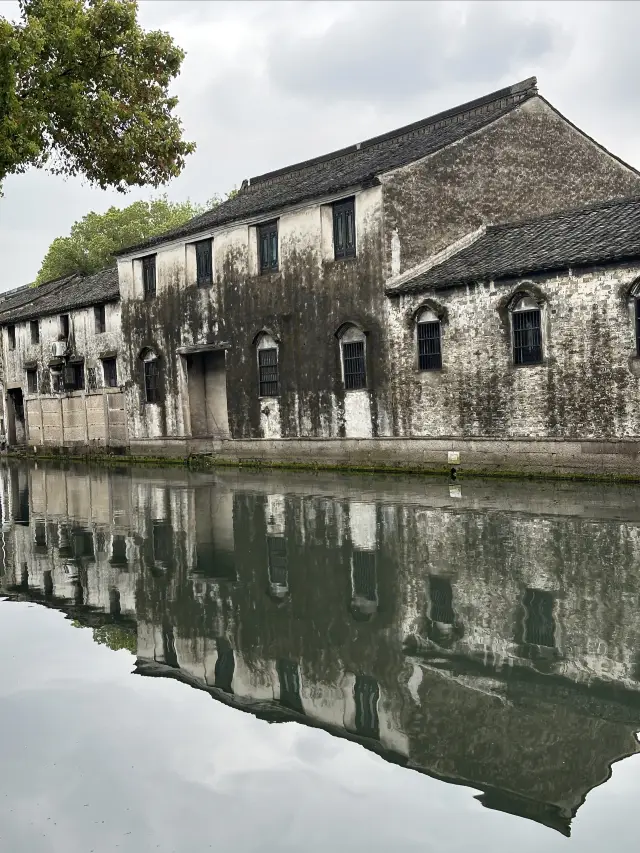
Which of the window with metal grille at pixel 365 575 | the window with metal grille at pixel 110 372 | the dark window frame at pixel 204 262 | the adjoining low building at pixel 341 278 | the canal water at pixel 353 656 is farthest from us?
the window with metal grille at pixel 110 372

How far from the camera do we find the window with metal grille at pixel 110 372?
110 feet

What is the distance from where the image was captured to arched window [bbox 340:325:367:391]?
906 inches

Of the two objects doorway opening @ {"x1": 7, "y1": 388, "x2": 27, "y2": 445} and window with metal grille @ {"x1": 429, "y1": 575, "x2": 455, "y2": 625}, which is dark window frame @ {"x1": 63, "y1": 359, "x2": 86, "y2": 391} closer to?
doorway opening @ {"x1": 7, "y1": 388, "x2": 27, "y2": 445}

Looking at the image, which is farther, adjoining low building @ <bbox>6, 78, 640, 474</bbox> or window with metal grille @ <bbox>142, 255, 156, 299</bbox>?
window with metal grille @ <bbox>142, 255, 156, 299</bbox>

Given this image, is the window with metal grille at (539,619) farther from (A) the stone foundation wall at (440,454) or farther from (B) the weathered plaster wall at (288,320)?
(B) the weathered plaster wall at (288,320)

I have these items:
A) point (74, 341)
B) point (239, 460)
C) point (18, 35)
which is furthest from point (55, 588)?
point (74, 341)

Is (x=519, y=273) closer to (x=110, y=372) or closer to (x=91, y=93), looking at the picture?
(x=91, y=93)

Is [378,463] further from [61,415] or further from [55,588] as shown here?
[61,415]

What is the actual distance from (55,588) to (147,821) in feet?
18.1

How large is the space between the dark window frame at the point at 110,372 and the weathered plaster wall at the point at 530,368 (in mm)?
14569

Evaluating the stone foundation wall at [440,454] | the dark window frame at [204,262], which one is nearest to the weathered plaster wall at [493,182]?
the stone foundation wall at [440,454]

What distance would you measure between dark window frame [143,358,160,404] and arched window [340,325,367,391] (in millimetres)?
8769

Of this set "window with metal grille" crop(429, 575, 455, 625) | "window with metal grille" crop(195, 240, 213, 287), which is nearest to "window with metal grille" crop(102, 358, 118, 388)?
"window with metal grille" crop(195, 240, 213, 287)

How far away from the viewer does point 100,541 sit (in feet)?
39.5
